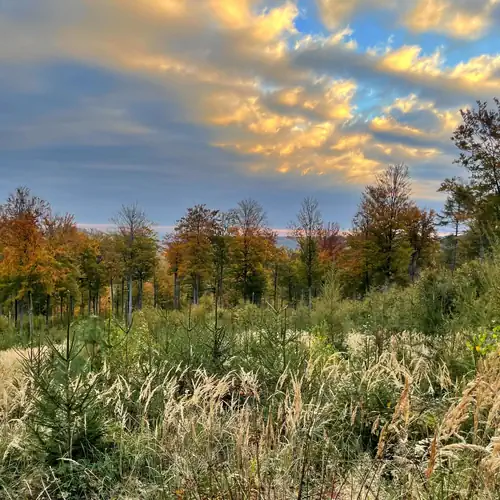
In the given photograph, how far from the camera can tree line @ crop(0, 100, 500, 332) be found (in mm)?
21438

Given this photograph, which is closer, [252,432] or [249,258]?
[252,432]

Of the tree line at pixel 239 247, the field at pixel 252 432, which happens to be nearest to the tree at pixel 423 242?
the tree line at pixel 239 247

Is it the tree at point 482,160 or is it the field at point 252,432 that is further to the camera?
the tree at point 482,160

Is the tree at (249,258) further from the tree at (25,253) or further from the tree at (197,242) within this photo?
the tree at (25,253)

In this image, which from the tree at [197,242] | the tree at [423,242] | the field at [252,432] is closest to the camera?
the field at [252,432]

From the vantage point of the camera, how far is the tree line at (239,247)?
21438 millimetres

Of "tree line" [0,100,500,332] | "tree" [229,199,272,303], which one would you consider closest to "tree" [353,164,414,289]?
"tree line" [0,100,500,332]

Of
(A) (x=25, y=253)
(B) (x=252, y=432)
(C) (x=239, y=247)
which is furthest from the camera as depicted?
(C) (x=239, y=247)

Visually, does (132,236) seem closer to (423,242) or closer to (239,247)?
(239,247)

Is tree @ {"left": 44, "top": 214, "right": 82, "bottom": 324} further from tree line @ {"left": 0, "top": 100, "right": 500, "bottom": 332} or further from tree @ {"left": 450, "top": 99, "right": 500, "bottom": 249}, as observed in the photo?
tree @ {"left": 450, "top": 99, "right": 500, "bottom": 249}

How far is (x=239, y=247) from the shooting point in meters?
30.0

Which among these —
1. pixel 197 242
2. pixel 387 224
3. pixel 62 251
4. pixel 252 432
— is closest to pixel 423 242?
pixel 387 224

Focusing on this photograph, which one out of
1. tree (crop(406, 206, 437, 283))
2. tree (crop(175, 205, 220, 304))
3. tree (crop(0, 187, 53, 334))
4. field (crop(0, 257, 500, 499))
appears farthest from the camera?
tree (crop(406, 206, 437, 283))

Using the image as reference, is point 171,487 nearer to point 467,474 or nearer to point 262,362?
point 467,474
